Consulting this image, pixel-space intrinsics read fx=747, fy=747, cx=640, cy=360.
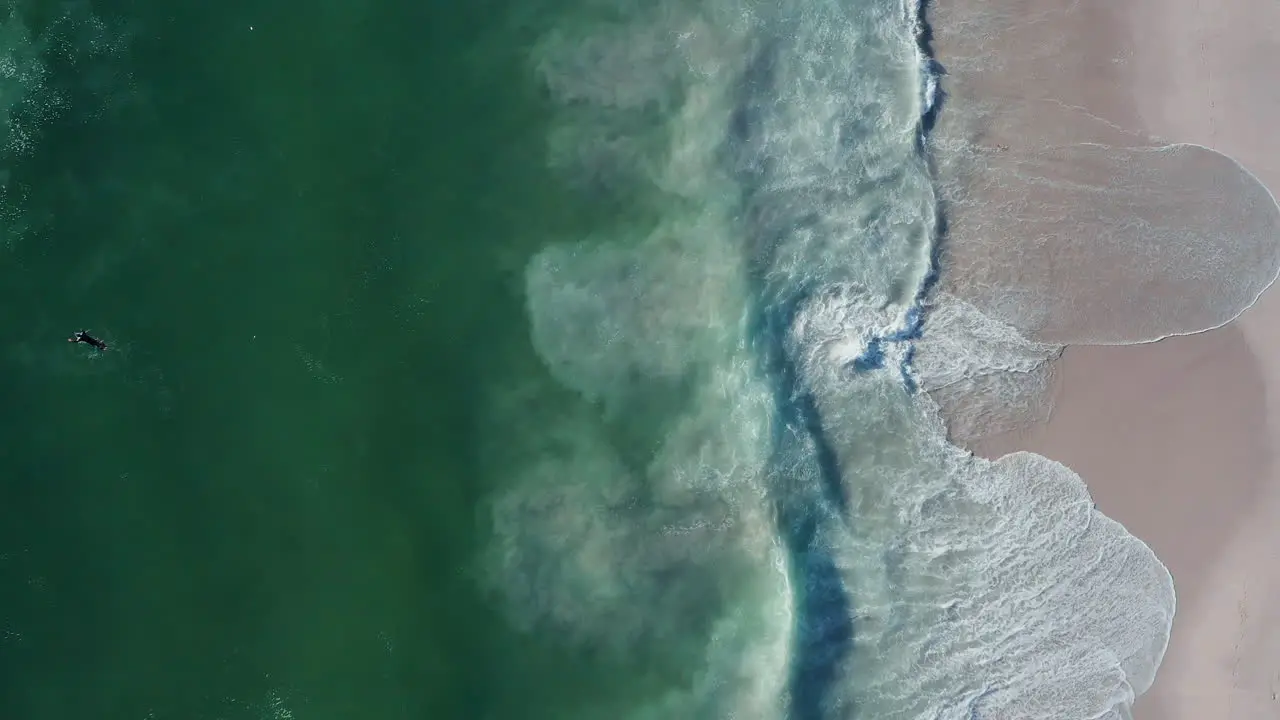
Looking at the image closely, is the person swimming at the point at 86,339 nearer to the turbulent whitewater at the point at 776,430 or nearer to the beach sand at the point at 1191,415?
the turbulent whitewater at the point at 776,430

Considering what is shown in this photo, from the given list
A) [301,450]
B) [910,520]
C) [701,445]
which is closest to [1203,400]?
[910,520]

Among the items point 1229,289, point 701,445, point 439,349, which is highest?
point 439,349

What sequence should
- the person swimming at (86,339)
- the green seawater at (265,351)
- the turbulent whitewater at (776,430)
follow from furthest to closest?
the person swimming at (86,339), the green seawater at (265,351), the turbulent whitewater at (776,430)

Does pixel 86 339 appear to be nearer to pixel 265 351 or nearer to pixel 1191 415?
pixel 265 351

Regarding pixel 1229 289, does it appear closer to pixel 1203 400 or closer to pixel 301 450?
pixel 1203 400

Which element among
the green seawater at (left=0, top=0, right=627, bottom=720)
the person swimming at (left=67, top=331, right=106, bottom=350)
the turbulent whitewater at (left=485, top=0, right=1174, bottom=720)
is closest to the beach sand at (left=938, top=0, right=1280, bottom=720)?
the turbulent whitewater at (left=485, top=0, right=1174, bottom=720)

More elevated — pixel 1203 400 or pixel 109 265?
pixel 109 265

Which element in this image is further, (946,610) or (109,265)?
(109,265)

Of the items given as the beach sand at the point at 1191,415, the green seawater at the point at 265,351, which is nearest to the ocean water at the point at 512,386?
the green seawater at the point at 265,351
